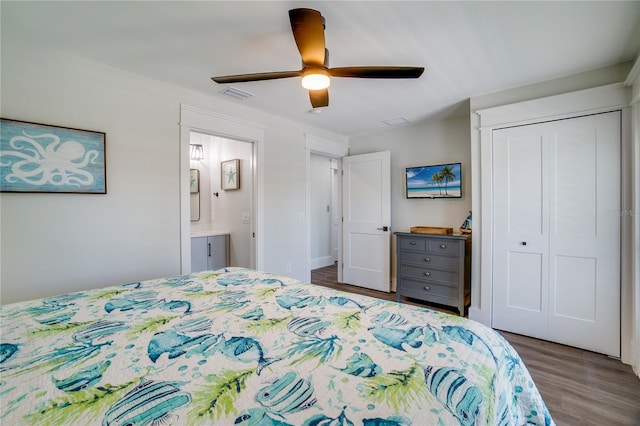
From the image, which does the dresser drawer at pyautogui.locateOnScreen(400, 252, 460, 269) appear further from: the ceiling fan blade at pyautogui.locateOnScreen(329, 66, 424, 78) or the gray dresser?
the ceiling fan blade at pyautogui.locateOnScreen(329, 66, 424, 78)

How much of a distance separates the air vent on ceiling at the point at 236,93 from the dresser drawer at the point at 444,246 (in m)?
2.63

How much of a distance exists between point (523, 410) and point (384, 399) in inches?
30.9

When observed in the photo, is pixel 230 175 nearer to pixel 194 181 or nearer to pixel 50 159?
pixel 194 181

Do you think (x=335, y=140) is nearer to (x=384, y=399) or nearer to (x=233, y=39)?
(x=233, y=39)

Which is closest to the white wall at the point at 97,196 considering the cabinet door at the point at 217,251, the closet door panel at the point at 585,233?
the cabinet door at the point at 217,251

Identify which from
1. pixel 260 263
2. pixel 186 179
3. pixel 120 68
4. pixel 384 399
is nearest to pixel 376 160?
pixel 260 263

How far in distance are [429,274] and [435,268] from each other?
0.36 ft

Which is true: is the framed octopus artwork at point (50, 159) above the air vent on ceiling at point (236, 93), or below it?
below

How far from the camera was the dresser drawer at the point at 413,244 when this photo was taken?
344cm

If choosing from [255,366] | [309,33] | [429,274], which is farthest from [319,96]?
[429,274]

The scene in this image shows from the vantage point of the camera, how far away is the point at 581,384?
2.01 metres

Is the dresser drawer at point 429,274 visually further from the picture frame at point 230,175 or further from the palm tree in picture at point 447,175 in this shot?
the picture frame at point 230,175

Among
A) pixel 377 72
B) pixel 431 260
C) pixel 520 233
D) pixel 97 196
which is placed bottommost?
pixel 431 260

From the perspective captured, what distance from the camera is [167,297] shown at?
1.61 meters
